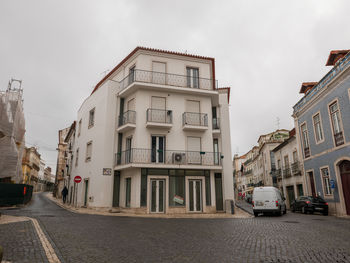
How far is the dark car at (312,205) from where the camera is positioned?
1759 centimetres

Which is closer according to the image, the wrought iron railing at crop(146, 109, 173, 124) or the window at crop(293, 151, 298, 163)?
the wrought iron railing at crop(146, 109, 173, 124)

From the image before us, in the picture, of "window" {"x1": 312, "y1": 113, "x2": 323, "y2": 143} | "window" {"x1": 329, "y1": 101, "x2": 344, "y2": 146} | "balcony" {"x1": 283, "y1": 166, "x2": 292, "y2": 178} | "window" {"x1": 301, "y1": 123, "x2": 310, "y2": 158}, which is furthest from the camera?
"balcony" {"x1": 283, "y1": 166, "x2": 292, "y2": 178}

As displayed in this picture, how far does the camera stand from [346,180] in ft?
54.1

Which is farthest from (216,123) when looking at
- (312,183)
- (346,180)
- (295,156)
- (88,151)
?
(295,156)

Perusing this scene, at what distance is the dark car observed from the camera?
57.7 feet

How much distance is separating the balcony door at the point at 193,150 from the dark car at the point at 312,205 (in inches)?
308

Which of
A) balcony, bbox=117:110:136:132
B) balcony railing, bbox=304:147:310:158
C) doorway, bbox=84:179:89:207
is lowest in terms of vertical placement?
doorway, bbox=84:179:89:207

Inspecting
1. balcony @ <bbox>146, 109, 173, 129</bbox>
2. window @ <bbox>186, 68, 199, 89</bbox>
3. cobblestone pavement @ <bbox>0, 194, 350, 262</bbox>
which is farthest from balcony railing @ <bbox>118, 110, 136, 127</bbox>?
cobblestone pavement @ <bbox>0, 194, 350, 262</bbox>

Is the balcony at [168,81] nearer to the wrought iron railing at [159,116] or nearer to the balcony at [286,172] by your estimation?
the wrought iron railing at [159,116]

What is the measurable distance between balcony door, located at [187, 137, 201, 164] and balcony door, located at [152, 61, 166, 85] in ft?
15.3

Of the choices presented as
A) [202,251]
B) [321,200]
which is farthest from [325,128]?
[202,251]

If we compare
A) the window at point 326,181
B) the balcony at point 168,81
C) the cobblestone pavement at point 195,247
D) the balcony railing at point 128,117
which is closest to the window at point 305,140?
the window at point 326,181

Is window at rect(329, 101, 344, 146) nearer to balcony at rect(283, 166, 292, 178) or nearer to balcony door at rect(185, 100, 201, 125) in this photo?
balcony door at rect(185, 100, 201, 125)

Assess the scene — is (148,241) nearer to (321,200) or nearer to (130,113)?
(130,113)
